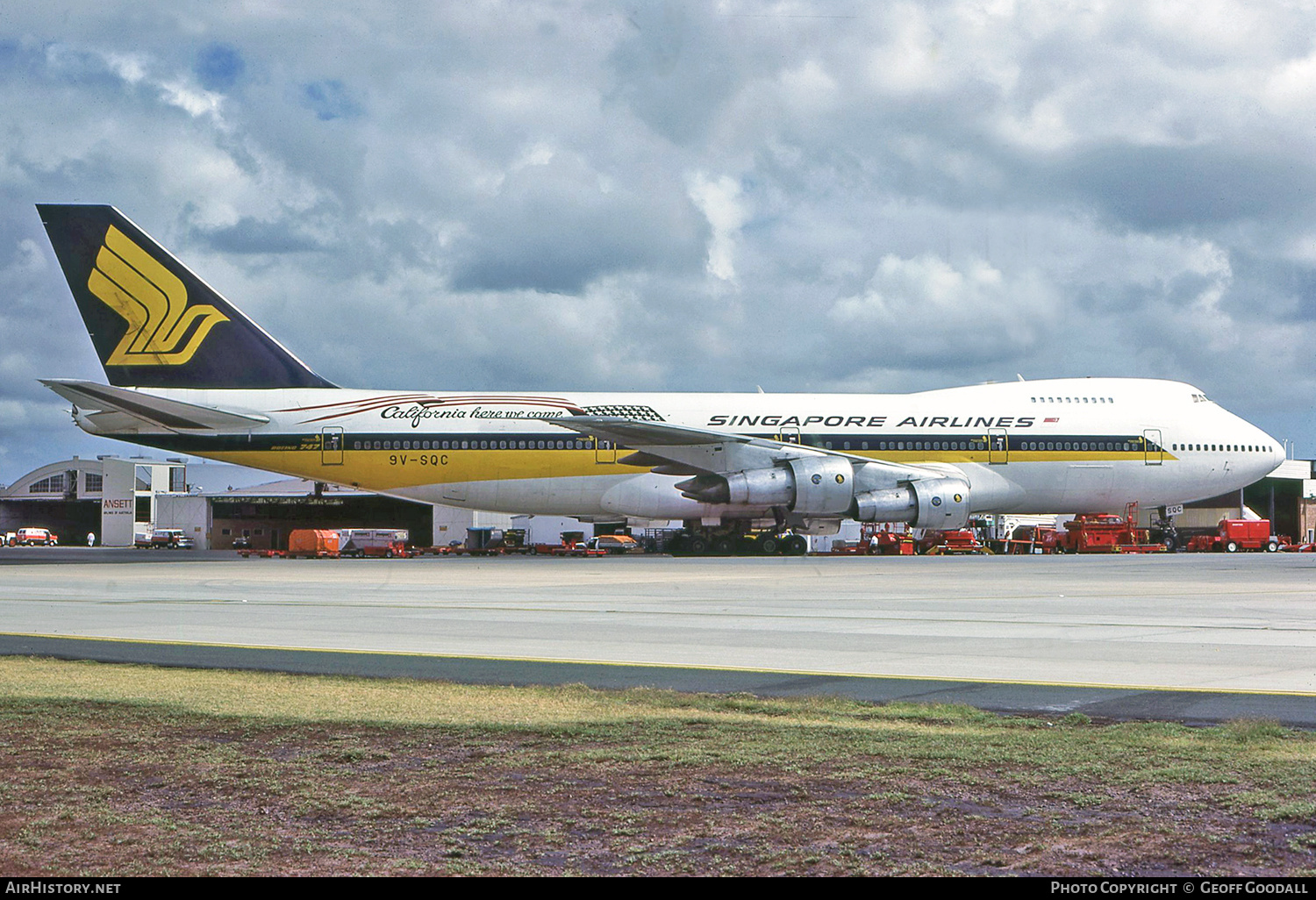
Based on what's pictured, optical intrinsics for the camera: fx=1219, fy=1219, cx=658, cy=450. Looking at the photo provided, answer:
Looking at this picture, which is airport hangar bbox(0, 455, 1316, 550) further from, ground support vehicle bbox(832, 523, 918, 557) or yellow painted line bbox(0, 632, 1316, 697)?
yellow painted line bbox(0, 632, 1316, 697)

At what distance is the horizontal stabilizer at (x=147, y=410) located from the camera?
111ft

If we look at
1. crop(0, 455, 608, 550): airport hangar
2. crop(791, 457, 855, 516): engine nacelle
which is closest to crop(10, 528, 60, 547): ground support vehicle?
crop(0, 455, 608, 550): airport hangar

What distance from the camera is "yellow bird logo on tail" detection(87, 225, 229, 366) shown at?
3656 centimetres

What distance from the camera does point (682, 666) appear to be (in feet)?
34.3

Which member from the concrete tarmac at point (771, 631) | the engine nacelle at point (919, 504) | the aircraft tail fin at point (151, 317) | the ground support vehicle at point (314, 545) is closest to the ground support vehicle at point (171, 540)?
the ground support vehicle at point (314, 545)

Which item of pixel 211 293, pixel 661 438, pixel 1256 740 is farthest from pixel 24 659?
pixel 211 293

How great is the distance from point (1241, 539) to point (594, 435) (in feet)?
87.8

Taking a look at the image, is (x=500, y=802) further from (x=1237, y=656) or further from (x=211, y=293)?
(x=211, y=293)

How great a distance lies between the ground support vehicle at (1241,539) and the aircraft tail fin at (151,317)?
34.8 metres

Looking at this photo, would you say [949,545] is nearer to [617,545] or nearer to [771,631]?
[617,545]

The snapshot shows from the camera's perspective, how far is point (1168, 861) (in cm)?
442

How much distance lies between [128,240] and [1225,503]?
55.4 m

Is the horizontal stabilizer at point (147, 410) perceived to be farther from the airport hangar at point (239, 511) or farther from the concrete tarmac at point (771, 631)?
the airport hangar at point (239, 511)

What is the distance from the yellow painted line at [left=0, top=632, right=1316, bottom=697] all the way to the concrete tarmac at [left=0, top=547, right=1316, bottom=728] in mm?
39
